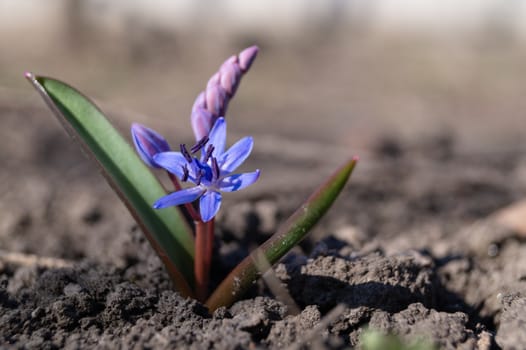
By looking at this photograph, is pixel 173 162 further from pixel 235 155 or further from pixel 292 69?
pixel 292 69

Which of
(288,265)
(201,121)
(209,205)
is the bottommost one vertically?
(288,265)

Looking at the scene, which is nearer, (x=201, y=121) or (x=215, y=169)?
(x=215, y=169)

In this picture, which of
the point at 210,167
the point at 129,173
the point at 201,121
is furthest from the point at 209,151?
the point at 129,173

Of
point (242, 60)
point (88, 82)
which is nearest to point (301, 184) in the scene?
point (242, 60)

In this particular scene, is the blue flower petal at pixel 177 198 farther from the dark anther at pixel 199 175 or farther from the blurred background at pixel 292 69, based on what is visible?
the blurred background at pixel 292 69

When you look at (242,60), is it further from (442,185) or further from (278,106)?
(278,106)

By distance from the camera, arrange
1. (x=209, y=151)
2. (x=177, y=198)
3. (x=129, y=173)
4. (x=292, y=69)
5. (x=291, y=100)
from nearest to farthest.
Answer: (x=177, y=198) → (x=209, y=151) → (x=129, y=173) → (x=291, y=100) → (x=292, y=69)

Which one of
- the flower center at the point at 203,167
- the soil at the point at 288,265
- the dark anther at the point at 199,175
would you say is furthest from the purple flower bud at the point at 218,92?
the soil at the point at 288,265
